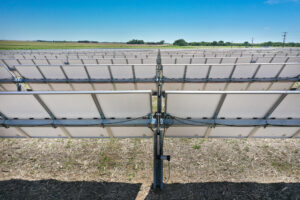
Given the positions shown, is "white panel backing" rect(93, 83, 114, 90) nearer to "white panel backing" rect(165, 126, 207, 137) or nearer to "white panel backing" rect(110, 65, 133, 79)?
"white panel backing" rect(110, 65, 133, 79)

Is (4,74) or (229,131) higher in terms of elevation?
(4,74)

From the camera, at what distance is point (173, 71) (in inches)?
270

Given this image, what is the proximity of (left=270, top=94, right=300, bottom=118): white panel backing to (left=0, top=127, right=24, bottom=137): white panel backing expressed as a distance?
6233mm

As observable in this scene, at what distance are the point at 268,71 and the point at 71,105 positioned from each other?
353 inches

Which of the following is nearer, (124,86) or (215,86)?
(215,86)

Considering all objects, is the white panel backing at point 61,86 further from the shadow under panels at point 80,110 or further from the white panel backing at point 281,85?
the white panel backing at point 281,85

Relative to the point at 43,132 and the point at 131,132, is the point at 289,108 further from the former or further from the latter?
the point at 43,132

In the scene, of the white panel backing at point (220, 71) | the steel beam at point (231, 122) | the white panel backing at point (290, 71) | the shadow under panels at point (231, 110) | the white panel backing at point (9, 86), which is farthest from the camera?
the white panel backing at point (9, 86)

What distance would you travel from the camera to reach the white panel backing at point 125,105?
2.62m

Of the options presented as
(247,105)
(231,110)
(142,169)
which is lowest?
(142,169)

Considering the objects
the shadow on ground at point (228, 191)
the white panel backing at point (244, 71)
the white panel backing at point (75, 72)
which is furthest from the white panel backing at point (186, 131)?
the white panel backing at point (75, 72)

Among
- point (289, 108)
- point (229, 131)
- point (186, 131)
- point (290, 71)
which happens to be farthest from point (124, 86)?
point (290, 71)

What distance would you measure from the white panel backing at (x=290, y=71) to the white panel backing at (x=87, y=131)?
8850 mm

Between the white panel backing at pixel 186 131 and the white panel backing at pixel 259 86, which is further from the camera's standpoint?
the white panel backing at pixel 259 86
